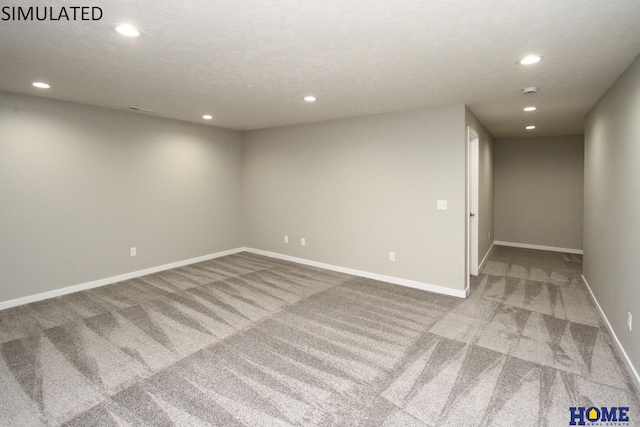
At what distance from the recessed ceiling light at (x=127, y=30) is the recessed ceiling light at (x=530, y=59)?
2.79 m

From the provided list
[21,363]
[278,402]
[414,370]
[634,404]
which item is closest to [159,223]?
[21,363]

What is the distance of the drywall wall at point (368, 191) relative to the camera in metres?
4.14

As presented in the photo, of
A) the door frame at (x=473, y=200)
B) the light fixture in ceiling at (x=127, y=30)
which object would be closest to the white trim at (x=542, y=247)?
the door frame at (x=473, y=200)

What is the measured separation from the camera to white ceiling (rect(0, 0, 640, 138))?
72.2 inches

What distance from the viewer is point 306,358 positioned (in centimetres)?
268

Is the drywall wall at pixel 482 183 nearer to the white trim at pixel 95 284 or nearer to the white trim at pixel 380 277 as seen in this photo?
the white trim at pixel 380 277

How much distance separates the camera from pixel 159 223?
5.14 metres

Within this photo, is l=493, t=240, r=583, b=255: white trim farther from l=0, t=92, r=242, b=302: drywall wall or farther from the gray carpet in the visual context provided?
l=0, t=92, r=242, b=302: drywall wall

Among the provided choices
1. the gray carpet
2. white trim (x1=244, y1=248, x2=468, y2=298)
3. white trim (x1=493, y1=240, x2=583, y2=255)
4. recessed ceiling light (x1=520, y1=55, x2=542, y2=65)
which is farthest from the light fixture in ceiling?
white trim (x1=493, y1=240, x2=583, y2=255)

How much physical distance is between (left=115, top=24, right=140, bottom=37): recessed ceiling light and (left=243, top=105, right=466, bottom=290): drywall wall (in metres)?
3.27

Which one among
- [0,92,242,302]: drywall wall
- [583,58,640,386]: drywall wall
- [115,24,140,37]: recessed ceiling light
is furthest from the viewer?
[0,92,242,302]: drywall wall

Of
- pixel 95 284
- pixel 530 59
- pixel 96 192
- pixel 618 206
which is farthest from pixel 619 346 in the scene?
pixel 96 192

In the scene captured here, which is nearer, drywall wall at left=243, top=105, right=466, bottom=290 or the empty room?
the empty room

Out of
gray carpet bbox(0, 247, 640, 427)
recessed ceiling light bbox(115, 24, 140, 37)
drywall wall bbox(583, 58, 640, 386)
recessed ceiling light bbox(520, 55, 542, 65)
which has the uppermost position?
recessed ceiling light bbox(115, 24, 140, 37)
